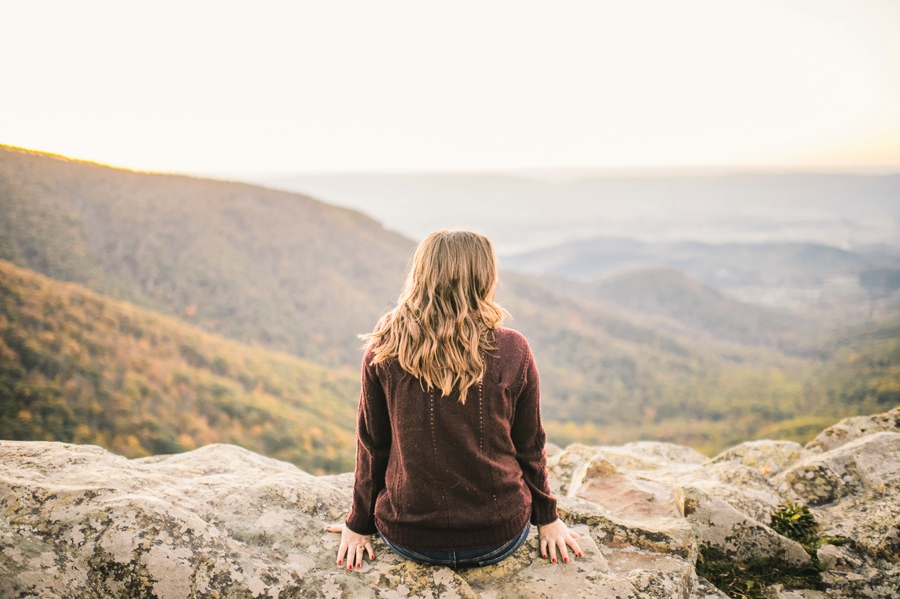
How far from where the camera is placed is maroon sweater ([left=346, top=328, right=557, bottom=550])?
7.81 feet

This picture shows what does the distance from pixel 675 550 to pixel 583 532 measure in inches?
24.6

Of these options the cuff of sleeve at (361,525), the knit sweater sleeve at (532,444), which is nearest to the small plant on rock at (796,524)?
the knit sweater sleeve at (532,444)

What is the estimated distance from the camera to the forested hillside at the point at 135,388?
12.3 m

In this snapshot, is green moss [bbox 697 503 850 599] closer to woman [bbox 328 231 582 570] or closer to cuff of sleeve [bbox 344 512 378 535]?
woman [bbox 328 231 582 570]

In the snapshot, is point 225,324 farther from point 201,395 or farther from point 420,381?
point 420,381

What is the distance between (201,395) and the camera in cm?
1808

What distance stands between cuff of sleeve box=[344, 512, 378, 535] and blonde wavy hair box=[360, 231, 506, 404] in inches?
42.3

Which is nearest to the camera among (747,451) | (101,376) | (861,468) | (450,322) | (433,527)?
(450,322)

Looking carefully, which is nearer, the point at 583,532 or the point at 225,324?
the point at 583,532

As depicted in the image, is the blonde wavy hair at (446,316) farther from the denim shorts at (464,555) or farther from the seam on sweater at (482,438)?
the denim shorts at (464,555)

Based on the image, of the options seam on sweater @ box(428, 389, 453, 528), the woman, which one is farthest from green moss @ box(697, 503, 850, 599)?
seam on sweater @ box(428, 389, 453, 528)

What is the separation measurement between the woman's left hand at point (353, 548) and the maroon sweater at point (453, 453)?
8.3 inches

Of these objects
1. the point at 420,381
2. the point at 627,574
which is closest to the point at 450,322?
the point at 420,381

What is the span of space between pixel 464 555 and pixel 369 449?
819 millimetres
